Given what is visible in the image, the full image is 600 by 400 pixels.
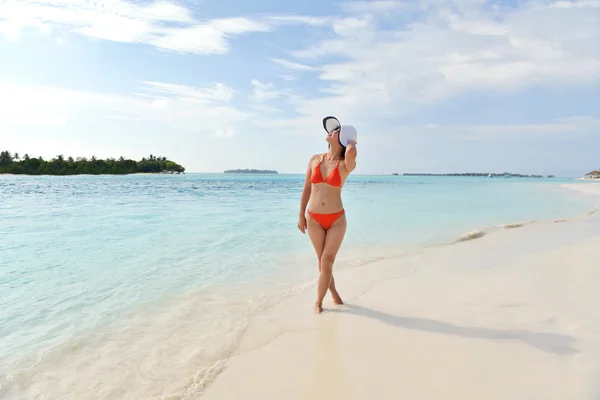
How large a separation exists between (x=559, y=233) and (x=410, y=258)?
16.7 feet

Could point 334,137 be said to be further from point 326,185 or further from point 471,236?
point 471,236

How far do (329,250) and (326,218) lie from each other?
1.27 feet

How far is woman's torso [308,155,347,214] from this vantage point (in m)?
4.54

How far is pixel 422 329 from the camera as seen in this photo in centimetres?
399

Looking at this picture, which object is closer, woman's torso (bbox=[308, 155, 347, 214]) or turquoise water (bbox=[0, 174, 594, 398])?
turquoise water (bbox=[0, 174, 594, 398])

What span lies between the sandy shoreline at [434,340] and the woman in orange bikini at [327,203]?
26.0 inches

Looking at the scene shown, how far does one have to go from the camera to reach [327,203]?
182 inches

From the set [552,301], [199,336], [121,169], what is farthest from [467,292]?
[121,169]

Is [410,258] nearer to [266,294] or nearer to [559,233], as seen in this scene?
[266,294]

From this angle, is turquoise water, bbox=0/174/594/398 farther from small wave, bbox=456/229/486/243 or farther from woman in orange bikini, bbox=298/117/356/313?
woman in orange bikini, bbox=298/117/356/313

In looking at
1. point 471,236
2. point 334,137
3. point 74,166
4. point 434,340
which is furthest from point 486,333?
point 74,166

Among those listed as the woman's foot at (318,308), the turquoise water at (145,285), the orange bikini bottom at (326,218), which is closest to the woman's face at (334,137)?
the orange bikini bottom at (326,218)

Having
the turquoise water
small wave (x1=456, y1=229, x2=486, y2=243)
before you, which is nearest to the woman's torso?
the turquoise water

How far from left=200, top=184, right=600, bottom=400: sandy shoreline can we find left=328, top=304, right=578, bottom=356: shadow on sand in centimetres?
1
